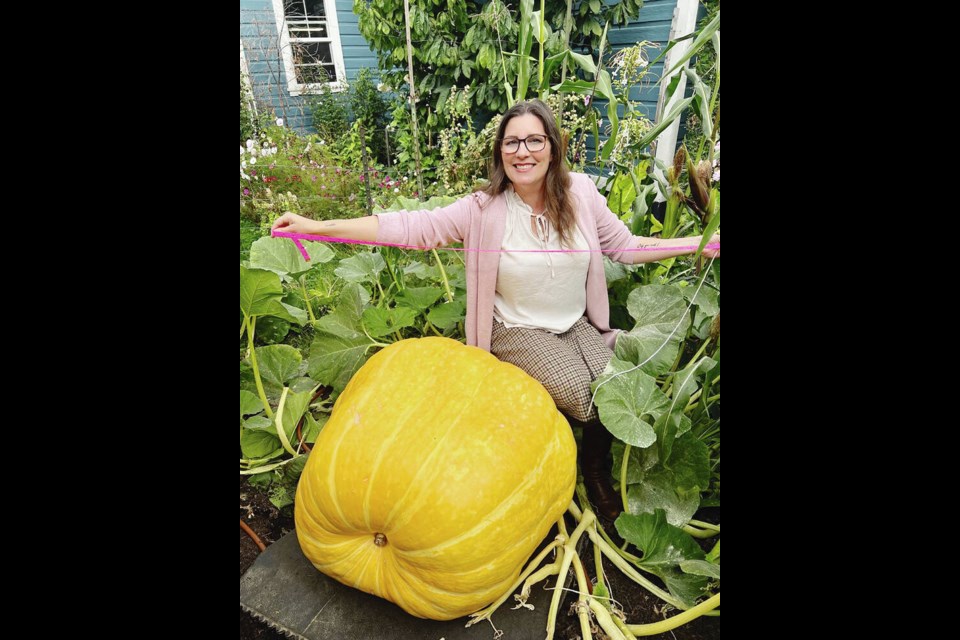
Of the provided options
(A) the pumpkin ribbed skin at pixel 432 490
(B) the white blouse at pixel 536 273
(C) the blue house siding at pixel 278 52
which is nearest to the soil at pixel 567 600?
(A) the pumpkin ribbed skin at pixel 432 490

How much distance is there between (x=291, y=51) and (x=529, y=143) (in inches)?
175

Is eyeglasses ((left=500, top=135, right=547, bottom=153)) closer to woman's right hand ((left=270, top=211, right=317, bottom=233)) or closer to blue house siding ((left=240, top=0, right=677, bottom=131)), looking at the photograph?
woman's right hand ((left=270, top=211, right=317, bottom=233))

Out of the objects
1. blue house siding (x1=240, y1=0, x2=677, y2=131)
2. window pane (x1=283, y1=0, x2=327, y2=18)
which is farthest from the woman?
window pane (x1=283, y1=0, x2=327, y2=18)

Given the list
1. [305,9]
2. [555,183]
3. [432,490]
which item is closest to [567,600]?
[432,490]

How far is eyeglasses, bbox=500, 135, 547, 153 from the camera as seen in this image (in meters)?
1.27

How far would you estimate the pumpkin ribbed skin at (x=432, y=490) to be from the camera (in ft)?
3.09

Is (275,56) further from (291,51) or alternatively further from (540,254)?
(540,254)

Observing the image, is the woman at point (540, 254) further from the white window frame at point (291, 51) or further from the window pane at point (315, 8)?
the window pane at point (315, 8)

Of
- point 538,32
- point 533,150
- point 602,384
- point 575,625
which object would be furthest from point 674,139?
point 575,625

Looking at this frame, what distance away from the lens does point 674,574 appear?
108cm

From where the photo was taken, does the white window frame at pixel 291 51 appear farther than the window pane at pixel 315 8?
No

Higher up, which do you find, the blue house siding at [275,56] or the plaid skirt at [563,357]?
the blue house siding at [275,56]
